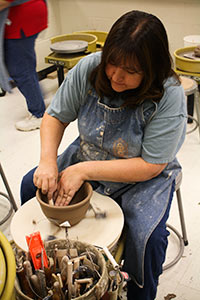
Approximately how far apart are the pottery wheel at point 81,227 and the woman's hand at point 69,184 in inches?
3.5

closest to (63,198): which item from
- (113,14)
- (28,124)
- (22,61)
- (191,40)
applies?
(22,61)

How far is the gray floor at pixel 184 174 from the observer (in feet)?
5.58

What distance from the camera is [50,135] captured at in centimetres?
142

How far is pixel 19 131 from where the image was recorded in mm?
3180

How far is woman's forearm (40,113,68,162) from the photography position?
138cm

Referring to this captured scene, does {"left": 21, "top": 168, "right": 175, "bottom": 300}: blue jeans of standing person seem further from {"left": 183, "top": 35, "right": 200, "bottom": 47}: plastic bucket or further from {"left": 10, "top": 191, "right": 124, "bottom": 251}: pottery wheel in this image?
{"left": 183, "top": 35, "right": 200, "bottom": 47}: plastic bucket

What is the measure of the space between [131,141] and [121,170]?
0.39 ft

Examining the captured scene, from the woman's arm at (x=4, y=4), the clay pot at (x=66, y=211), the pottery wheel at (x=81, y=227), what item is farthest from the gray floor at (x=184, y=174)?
the woman's arm at (x=4, y=4)

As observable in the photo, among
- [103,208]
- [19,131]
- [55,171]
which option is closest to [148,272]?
[103,208]

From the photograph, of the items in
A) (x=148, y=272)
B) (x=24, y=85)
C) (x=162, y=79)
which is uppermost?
(x=24, y=85)

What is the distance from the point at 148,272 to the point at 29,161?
1.70 m

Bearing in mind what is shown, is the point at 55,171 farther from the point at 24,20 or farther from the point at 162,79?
the point at 24,20

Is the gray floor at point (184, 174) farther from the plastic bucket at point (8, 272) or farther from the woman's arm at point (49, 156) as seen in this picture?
the plastic bucket at point (8, 272)

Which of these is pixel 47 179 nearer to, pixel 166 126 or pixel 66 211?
pixel 66 211
